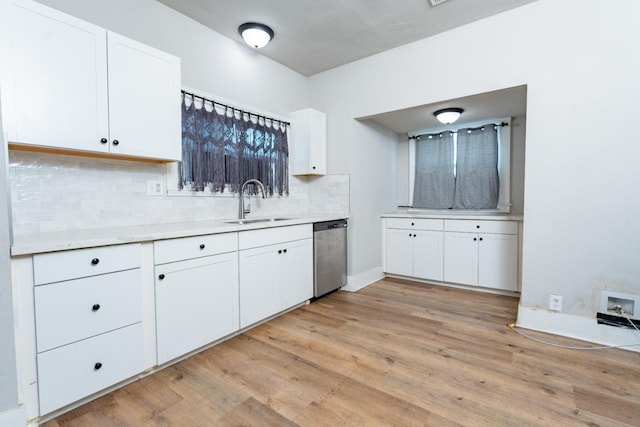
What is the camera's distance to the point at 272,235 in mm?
2492

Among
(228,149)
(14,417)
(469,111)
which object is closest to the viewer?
(14,417)

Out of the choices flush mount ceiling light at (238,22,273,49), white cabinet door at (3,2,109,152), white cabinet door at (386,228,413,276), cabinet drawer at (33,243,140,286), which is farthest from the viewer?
white cabinet door at (386,228,413,276)

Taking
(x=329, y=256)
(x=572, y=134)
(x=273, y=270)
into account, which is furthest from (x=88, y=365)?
(x=572, y=134)

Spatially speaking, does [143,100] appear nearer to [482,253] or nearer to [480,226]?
[480,226]

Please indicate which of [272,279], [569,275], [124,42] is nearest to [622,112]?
[569,275]

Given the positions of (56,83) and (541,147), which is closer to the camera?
(56,83)

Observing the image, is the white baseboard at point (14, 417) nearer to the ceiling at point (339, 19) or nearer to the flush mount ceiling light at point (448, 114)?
the ceiling at point (339, 19)

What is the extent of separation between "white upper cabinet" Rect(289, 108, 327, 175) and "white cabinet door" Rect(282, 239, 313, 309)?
961 millimetres

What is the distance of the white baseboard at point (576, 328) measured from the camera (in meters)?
2.04

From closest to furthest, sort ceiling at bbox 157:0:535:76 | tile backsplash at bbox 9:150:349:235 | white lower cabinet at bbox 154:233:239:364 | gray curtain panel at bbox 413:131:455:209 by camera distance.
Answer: tile backsplash at bbox 9:150:349:235 < white lower cabinet at bbox 154:233:239:364 < ceiling at bbox 157:0:535:76 < gray curtain panel at bbox 413:131:455:209

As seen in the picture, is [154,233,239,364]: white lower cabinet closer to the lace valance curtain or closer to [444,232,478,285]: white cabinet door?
the lace valance curtain

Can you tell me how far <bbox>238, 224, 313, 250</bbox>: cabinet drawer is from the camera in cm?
226

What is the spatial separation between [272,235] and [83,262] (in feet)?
4.25

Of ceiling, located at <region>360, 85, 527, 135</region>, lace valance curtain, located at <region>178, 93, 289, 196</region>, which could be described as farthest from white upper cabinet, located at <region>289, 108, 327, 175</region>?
ceiling, located at <region>360, 85, 527, 135</region>
